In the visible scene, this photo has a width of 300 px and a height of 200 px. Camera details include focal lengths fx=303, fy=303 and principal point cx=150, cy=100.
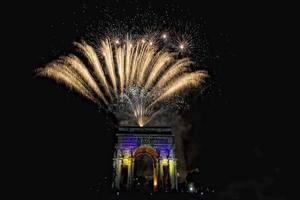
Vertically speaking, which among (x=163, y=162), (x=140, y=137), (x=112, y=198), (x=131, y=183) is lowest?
(x=112, y=198)

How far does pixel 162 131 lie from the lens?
53500 millimetres

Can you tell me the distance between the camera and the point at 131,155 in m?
50.7

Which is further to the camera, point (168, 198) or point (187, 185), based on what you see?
point (187, 185)

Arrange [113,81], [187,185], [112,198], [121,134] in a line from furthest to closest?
[187,185], [121,134], [113,81], [112,198]

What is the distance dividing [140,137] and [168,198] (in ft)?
66.1

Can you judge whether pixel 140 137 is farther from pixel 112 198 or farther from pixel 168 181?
pixel 112 198

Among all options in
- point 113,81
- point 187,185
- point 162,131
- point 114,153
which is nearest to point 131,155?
point 114,153

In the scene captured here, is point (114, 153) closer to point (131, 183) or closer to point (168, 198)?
point (131, 183)

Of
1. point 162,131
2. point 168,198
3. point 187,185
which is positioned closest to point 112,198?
point 168,198

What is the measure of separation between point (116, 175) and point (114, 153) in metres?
4.10

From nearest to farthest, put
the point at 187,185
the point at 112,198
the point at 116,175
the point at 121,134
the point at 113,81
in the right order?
the point at 112,198 < the point at 113,81 < the point at 116,175 < the point at 121,134 < the point at 187,185

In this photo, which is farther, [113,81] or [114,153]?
[114,153]

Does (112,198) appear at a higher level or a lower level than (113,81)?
lower

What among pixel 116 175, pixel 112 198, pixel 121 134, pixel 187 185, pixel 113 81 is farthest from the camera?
pixel 187 185
